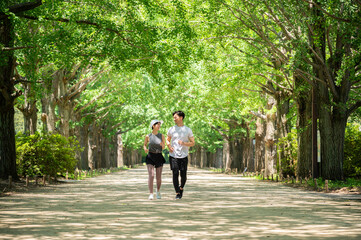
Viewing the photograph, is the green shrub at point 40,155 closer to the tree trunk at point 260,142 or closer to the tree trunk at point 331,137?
the tree trunk at point 331,137

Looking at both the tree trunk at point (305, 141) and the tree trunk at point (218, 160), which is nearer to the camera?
the tree trunk at point (305, 141)

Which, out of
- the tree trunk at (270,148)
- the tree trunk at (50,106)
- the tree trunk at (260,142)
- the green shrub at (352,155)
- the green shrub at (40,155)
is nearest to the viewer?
the green shrub at (40,155)

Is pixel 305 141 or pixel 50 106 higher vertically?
pixel 50 106

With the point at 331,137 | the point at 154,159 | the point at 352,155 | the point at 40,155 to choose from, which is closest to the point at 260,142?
the point at 352,155

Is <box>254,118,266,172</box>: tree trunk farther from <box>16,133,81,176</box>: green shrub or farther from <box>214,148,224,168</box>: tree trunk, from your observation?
<box>214,148,224,168</box>: tree trunk

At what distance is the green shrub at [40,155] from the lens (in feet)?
73.3

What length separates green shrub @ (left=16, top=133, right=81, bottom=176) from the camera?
22.3 m

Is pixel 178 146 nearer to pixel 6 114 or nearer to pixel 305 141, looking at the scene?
pixel 6 114

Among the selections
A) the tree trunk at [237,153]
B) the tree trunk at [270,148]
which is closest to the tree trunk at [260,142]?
the tree trunk at [270,148]

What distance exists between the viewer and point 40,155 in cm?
2270

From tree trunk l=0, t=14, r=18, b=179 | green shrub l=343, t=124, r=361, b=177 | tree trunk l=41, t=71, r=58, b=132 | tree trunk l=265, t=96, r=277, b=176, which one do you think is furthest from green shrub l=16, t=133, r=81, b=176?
tree trunk l=265, t=96, r=277, b=176

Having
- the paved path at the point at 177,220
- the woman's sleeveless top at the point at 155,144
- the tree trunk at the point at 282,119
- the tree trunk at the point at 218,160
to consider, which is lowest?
the tree trunk at the point at 218,160

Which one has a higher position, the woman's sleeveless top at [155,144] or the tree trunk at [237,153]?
the woman's sleeveless top at [155,144]

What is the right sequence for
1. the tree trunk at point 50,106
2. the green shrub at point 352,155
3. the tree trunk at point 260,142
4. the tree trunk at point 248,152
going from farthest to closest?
the tree trunk at point 248,152 < the tree trunk at point 260,142 < the tree trunk at point 50,106 < the green shrub at point 352,155
